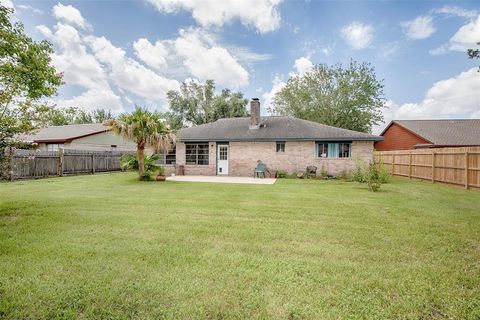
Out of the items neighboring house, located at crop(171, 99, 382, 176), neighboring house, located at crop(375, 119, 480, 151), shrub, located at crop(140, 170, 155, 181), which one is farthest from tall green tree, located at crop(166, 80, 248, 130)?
shrub, located at crop(140, 170, 155, 181)

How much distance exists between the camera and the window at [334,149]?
15.5 metres

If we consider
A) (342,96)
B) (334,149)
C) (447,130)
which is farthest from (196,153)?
(342,96)

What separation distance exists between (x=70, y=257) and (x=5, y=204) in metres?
5.51

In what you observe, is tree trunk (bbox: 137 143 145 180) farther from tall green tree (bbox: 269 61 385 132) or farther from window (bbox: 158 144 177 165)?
tall green tree (bbox: 269 61 385 132)

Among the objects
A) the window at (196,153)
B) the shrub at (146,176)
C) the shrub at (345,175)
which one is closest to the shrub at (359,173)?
the shrub at (345,175)

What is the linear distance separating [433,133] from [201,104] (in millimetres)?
28383

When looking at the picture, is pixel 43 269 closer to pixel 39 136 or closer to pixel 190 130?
pixel 190 130

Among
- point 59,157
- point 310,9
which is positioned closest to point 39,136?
point 59,157

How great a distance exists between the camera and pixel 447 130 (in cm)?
2266

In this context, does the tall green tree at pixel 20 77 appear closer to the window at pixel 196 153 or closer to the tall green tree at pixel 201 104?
the window at pixel 196 153

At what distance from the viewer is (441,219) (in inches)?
233

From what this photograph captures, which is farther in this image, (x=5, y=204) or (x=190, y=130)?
(x=190, y=130)

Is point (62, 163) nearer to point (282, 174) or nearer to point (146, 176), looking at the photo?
point (146, 176)

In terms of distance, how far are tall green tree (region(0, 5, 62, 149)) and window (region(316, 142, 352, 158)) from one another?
44.3 ft
